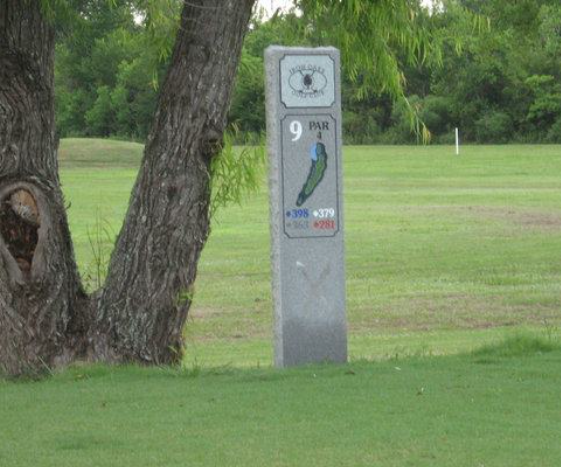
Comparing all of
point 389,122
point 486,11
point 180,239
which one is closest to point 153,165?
point 180,239

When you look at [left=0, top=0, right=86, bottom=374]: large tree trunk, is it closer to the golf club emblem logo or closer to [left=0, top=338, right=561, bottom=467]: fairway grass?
[left=0, top=338, right=561, bottom=467]: fairway grass

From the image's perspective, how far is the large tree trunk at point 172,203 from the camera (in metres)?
10.4

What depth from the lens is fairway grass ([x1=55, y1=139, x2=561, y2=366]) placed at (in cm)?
1608

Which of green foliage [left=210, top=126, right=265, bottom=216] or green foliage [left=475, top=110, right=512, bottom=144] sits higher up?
green foliage [left=210, top=126, right=265, bottom=216]

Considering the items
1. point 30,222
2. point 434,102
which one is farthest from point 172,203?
point 434,102

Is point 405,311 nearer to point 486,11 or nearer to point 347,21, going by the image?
point 486,11

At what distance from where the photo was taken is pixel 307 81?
10.0 m

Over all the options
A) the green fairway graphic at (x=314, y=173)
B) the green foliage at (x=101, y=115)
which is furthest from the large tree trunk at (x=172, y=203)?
the green foliage at (x=101, y=115)

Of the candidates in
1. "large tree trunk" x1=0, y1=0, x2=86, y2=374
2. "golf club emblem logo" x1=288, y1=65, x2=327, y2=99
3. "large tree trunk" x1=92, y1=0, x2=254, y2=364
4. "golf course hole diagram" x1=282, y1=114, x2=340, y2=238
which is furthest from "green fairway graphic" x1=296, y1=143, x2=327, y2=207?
"large tree trunk" x1=0, y1=0, x2=86, y2=374

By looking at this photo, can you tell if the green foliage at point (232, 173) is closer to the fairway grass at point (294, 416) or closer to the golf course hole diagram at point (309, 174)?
the golf course hole diagram at point (309, 174)

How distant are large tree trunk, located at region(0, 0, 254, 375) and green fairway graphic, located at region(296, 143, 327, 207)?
91 cm

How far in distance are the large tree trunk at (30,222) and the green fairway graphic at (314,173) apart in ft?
6.00

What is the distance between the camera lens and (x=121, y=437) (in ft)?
24.3

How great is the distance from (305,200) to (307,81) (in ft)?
2.68
